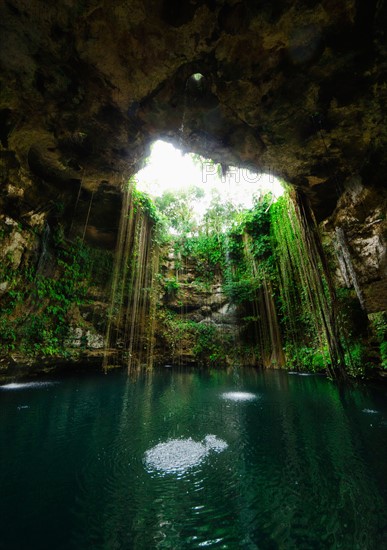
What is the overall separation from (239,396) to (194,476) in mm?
3411

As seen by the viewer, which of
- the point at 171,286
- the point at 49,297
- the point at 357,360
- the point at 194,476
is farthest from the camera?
the point at 171,286

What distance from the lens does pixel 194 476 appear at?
231 centimetres

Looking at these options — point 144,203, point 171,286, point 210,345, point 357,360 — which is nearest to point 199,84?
point 144,203

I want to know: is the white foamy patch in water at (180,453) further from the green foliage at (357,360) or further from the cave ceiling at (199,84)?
the cave ceiling at (199,84)

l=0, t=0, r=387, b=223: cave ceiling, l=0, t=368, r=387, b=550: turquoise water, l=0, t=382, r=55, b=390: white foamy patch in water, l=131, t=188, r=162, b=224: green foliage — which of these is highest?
l=131, t=188, r=162, b=224: green foliage

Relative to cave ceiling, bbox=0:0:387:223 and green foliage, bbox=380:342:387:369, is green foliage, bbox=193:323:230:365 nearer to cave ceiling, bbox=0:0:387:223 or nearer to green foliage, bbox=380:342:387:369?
green foliage, bbox=380:342:387:369

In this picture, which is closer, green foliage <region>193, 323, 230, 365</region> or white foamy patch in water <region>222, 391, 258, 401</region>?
white foamy patch in water <region>222, 391, 258, 401</region>

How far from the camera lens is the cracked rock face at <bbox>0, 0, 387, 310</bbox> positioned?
11.7 feet

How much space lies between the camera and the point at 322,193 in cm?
704

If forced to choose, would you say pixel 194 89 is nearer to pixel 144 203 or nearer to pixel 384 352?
pixel 144 203

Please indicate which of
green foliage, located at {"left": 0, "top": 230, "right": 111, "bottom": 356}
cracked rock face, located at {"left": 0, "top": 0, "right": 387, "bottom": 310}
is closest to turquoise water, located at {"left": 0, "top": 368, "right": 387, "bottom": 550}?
green foliage, located at {"left": 0, "top": 230, "right": 111, "bottom": 356}

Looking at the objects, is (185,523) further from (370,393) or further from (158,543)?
(370,393)

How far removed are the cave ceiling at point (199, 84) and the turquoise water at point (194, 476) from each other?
17.7 feet

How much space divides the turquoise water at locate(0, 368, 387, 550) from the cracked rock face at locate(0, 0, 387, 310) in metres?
4.74
